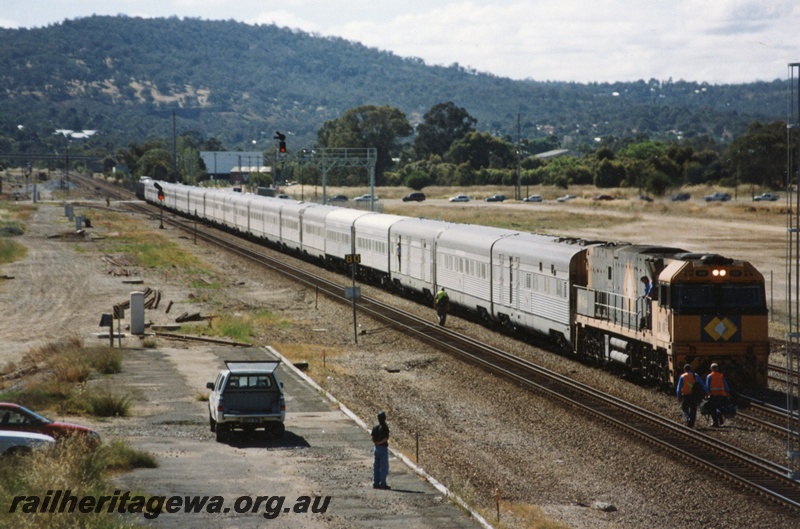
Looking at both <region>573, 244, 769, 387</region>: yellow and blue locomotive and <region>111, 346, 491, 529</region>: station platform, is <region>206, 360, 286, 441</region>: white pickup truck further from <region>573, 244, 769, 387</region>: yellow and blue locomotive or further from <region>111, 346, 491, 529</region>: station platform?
<region>573, 244, 769, 387</region>: yellow and blue locomotive

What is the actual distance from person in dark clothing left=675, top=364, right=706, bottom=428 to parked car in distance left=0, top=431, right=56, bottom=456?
12987 millimetres

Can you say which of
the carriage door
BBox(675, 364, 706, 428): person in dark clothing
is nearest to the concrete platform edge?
BBox(675, 364, 706, 428): person in dark clothing

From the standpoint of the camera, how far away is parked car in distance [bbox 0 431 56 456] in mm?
18812

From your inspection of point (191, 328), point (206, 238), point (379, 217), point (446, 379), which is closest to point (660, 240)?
point (379, 217)

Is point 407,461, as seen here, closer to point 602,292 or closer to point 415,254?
point 602,292

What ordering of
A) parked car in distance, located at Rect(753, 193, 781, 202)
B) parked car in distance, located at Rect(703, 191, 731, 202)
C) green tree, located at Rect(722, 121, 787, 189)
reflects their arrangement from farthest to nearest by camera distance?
1. green tree, located at Rect(722, 121, 787, 189)
2. parked car in distance, located at Rect(703, 191, 731, 202)
3. parked car in distance, located at Rect(753, 193, 781, 202)

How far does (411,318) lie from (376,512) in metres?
24.8

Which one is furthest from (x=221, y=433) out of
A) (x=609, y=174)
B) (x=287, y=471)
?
(x=609, y=174)

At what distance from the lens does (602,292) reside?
28.5m

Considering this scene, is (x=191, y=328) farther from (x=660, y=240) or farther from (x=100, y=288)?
(x=660, y=240)

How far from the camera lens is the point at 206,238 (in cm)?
8781

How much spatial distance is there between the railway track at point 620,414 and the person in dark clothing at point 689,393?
36 cm

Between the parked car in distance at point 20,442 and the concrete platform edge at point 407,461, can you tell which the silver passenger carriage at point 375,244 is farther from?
the parked car in distance at point 20,442

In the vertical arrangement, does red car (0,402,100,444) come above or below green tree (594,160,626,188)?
below
